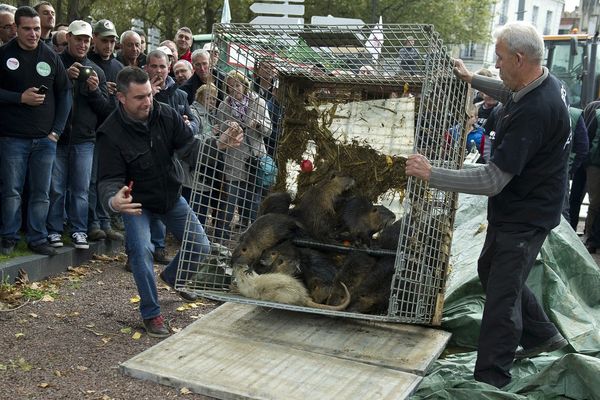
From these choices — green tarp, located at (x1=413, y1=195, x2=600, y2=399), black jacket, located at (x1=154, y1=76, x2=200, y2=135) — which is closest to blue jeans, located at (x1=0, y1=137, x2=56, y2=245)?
black jacket, located at (x1=154, y1=76, x2=200, y2=135)

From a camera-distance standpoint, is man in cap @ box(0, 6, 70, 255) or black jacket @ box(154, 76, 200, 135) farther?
black jacket @ box(154, 76, 200, 135)

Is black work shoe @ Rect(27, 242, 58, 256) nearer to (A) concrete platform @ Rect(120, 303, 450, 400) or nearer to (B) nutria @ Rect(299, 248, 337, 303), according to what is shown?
(A) concrete platform @ Rect(120, 303, 450, 400)

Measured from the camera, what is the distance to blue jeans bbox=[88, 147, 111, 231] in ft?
24.2

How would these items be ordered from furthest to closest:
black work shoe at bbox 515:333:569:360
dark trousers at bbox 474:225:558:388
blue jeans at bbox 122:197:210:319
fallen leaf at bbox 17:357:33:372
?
1. blue jeans at bbox 122:197:210:319
2. black work shoe at bbox 515:333:569:360
3. fallen leaf at bbox 17:357:33:372
4. dark trousers at bbox 474:225:558:388

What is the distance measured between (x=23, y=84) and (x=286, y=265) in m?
3.17

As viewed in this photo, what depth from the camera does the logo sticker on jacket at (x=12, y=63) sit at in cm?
639

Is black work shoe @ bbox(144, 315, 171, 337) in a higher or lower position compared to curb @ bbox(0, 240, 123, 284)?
lower

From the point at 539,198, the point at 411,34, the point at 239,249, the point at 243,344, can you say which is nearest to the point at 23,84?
the point at 239,249

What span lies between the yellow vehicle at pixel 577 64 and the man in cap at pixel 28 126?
462 inches

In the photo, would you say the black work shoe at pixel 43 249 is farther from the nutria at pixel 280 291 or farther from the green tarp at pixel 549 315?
the green tarp at pixel 549 315

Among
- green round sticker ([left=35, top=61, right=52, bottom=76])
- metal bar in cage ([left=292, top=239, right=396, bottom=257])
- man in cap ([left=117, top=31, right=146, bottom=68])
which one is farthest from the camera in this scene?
man in cap ([left=117, top=31, right=146, bottom=68])

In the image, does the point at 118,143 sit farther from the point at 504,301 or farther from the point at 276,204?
the point at 504,301

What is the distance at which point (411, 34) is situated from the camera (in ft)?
14.3

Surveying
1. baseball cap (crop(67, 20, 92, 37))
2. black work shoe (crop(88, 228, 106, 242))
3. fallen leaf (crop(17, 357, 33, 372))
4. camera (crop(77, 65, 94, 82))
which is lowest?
fallen leaf (crop(17, 357, 33, 372))
